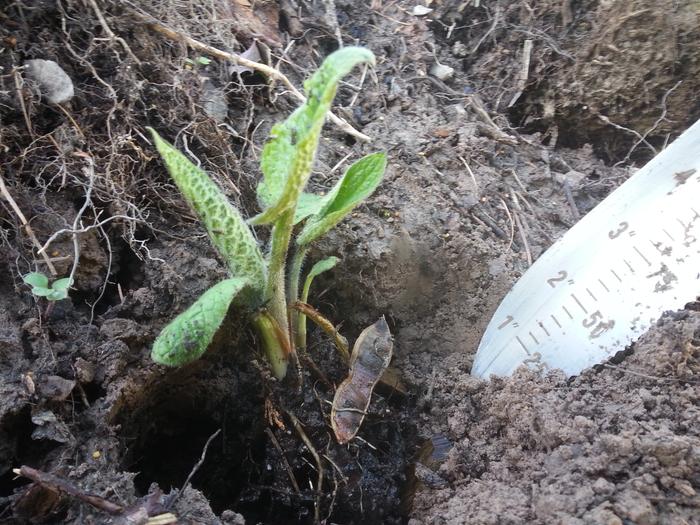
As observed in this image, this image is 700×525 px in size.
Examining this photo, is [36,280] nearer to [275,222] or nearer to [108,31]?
[275,222]

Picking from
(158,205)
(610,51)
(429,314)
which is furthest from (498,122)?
(158,205)

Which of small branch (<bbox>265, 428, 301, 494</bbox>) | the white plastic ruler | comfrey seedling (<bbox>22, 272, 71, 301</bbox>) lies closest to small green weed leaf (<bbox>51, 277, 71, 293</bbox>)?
comfrey seedling (<bbox>22, 272, 71, 301</bbox>)

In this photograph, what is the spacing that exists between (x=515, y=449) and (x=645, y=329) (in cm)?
33

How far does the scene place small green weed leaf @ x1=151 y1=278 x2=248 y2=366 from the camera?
87cm

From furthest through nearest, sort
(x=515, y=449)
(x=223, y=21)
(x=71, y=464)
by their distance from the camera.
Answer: (x=223, y=21) < (x=515, y=449) < (x=71, y=464)

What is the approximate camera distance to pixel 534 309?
1172 mm

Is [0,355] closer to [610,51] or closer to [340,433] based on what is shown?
[340,433]

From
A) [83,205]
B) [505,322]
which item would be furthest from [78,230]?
[505,322]

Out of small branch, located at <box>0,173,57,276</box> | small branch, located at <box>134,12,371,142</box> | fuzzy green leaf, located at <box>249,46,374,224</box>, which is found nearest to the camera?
fuzzy green leaf, located at <box>249,46,374,224</box>

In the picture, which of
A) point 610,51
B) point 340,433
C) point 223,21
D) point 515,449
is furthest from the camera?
point 610,51

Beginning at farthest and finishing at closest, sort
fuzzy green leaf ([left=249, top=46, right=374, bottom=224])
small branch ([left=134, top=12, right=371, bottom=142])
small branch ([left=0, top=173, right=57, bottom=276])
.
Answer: small branch ([left=134, top=12, right=371, bottom=142])
small branch ([left=0, top=173, right=57, bottom=276])
fuzzy green leaf ([left=249, top=46, right=374, bottom=224])

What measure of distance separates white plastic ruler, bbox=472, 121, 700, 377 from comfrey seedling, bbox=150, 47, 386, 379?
1.34 ft

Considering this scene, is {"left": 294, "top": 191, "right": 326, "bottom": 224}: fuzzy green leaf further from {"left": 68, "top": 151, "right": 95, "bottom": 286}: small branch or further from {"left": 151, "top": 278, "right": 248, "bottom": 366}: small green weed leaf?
{"left": 68, "top": 151, "right": 95, "bottom": 286}: small branch

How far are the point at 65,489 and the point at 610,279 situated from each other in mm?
988
